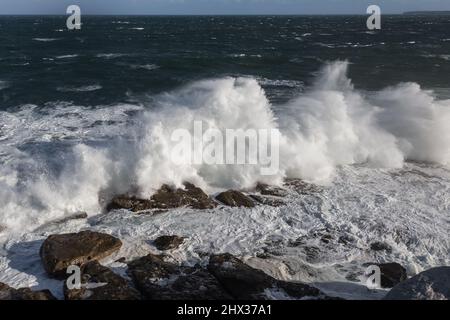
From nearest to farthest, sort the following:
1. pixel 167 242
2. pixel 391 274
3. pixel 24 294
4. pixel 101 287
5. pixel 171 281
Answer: pixel 24 294 < pixel 101 287 < pixel 171 281 < pixel 391 274 < pixel 167 242

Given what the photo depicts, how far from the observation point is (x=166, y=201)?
10.1 m

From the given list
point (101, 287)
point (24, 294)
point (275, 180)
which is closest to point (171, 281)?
point (101, 287)

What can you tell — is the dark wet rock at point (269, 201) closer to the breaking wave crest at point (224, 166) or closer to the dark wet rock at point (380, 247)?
the breaking wave crest at point (224, 166)

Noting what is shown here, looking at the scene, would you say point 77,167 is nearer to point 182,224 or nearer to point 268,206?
point 182,224

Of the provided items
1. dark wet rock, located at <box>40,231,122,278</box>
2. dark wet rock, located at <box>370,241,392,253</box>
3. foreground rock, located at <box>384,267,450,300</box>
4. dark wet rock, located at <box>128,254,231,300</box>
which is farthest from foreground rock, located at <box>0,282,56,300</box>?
dark wet rock, located at <box>370,241,392,253</box>

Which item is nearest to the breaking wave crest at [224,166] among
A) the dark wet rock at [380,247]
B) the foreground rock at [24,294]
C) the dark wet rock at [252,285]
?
the foreground rock at [24,294]

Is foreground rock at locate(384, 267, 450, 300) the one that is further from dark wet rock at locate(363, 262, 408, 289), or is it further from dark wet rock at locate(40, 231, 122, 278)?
dark wet rock at locate(40, 231, 122, 278)

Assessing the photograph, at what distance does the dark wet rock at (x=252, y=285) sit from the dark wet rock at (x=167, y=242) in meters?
1.26

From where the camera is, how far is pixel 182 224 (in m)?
9.20

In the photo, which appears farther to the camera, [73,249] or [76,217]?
[76,217]

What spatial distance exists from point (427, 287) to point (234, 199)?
4880mm

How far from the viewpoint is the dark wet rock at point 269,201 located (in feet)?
33.4

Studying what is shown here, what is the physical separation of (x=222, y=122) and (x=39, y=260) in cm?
659

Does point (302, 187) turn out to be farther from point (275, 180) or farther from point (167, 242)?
point (167, 242)
